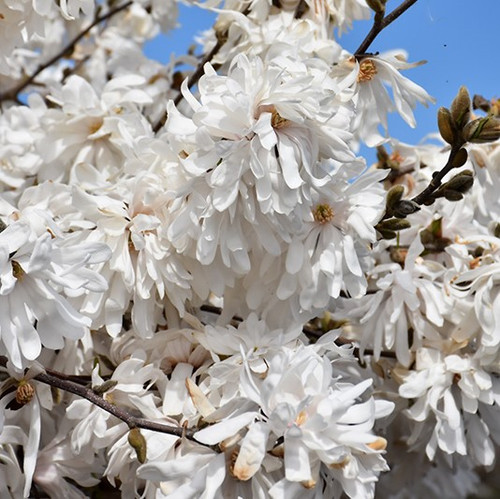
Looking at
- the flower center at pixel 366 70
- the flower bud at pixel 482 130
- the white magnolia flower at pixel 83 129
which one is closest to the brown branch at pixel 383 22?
the flower center at pixel 366 70

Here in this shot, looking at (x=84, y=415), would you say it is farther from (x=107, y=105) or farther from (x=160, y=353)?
(x=107, y=105)

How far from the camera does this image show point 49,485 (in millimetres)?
716

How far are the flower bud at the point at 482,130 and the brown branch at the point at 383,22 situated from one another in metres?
0.11

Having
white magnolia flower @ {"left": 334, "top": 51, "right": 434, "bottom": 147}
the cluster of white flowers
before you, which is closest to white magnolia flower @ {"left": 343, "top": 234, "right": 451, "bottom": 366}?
the cluster of white flowers

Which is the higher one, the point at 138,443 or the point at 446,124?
the point at 446,124

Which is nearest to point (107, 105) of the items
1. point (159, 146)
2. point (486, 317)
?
point (159, 146)

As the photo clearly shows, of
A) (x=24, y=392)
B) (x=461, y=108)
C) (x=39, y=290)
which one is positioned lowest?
(x=24, y=392)

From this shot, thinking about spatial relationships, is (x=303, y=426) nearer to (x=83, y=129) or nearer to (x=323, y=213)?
(x=323, y=213)

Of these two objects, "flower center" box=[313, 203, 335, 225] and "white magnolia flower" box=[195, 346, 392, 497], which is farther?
"flower center" box=[313, 203, 335, 225]

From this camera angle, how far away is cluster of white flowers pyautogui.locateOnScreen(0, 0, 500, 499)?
0.58 m

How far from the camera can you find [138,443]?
593 mm

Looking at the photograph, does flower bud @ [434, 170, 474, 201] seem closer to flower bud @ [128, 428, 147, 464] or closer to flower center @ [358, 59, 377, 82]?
flower center @ [358, 59, 377, 82]

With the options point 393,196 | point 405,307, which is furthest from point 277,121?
point 405,307

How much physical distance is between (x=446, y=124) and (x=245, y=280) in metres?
0.20
